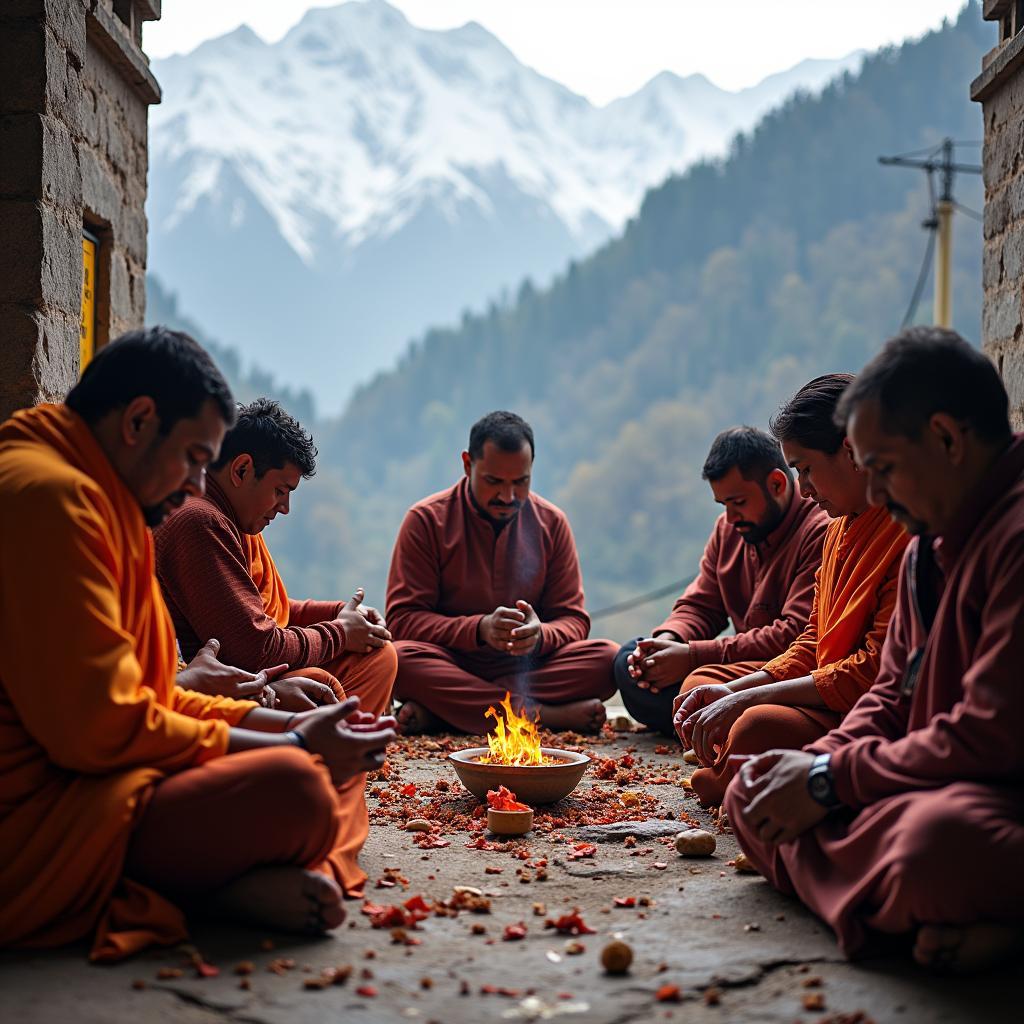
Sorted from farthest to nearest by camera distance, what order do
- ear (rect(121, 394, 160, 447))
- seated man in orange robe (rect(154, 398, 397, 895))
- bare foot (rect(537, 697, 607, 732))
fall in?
bare foot (rect(537, 697, 607, 732)) < seated man in orange robe (rect(154, 398, 397, 895)) < ear (rect(121, 394, 160, 447))

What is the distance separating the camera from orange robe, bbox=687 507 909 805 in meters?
4.13

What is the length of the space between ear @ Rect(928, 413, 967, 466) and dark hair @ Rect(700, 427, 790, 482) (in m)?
2.71

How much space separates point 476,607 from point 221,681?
9.50ft

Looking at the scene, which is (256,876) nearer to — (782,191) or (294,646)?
(294,646)

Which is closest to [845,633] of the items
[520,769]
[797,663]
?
[797,663]

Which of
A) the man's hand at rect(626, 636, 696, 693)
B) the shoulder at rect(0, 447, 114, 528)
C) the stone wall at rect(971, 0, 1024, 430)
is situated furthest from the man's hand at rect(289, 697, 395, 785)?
the stone wall at rect(971, 0, 1024, 430)

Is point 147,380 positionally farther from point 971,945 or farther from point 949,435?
point 971,945

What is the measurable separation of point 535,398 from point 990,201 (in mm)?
47131

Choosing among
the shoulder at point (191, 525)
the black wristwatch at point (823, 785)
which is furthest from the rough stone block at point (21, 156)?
the black wristwatch at point (823, 785)

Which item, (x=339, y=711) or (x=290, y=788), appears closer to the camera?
(x=290, y=788)

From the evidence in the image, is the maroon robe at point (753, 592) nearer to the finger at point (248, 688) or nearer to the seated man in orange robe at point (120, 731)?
the finger at point (248, 688)

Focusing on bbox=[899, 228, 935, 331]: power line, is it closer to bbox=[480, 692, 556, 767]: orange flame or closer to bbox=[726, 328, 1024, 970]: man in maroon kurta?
bbox=[726, 328, 1024, 970]: man in maroon kurta

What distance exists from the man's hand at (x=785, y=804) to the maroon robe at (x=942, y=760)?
81mm

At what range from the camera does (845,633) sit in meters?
4.20
